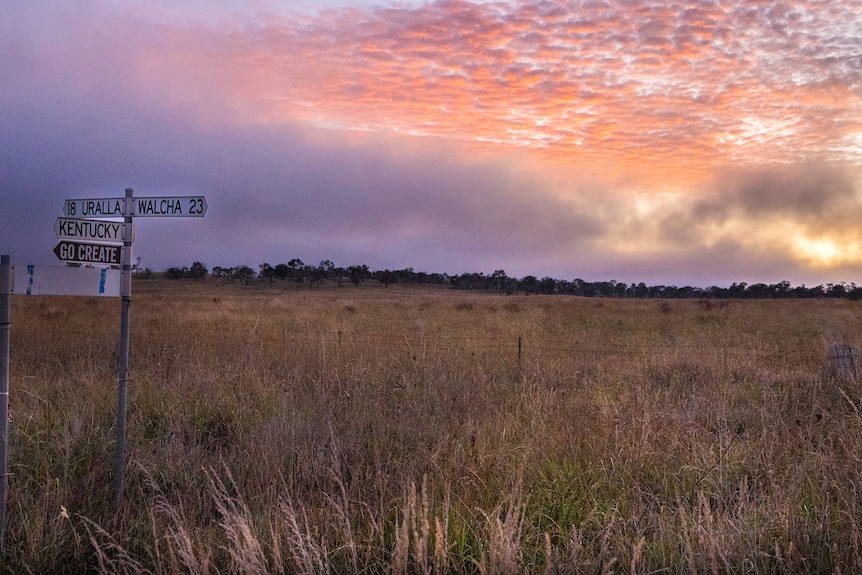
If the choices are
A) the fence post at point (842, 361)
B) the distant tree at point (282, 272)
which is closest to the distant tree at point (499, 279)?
the distant tree at point (282, 272)

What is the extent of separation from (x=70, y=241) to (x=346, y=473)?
9.76ft

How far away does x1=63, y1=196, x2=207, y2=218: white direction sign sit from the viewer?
5160 millimetres

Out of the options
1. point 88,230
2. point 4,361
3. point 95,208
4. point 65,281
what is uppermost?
point 95,208

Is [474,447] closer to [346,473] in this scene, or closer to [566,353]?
[346,473]

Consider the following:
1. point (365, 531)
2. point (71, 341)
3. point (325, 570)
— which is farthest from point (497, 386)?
point (71, 341)

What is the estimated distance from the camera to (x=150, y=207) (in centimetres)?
525

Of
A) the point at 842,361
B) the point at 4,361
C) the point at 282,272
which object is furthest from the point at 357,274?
the point at 4,361

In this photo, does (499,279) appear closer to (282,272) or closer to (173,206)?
(282,272)

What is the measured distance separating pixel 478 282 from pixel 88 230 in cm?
10136

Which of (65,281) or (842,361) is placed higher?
(65,281)

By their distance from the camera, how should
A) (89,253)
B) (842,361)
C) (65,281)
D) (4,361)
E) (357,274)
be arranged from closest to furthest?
(4,361), (65,281), (89,253), (842,361), (357,274)

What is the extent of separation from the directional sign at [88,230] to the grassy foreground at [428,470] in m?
1.94

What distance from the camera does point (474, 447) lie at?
540 centimetres

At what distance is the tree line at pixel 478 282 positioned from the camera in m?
89.8
